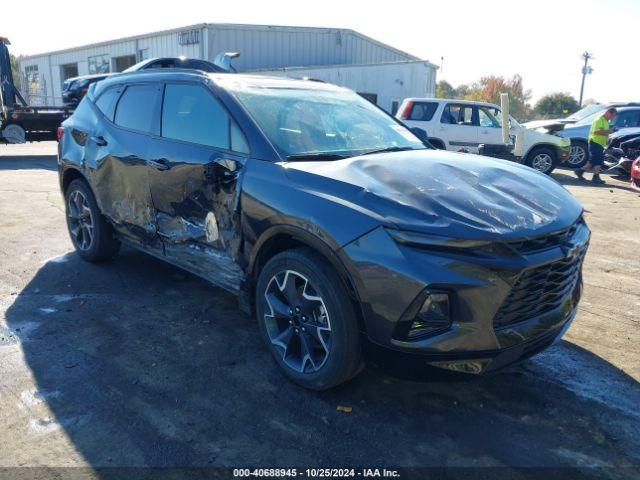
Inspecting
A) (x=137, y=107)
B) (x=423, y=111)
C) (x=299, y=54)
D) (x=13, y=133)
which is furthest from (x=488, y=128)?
(x=13, y=133)

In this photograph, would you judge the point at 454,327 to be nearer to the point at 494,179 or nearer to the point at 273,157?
the point at 494,179

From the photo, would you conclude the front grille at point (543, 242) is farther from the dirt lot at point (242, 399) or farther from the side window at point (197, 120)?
the side window at point (197, 120)

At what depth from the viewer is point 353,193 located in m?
2.63

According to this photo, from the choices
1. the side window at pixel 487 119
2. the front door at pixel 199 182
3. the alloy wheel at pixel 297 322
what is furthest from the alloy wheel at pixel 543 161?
the alloy wheel at pixel 297 322

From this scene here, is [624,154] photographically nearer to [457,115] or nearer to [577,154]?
[577,154]

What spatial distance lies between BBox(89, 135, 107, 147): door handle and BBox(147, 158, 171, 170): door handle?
2.93 feet

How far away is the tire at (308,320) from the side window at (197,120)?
2.90ft

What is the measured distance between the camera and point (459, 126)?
42.9 ft

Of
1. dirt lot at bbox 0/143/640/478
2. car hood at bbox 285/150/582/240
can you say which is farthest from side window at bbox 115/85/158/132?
car hood at bbox 285/150/582/240

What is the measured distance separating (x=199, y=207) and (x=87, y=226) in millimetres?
2109

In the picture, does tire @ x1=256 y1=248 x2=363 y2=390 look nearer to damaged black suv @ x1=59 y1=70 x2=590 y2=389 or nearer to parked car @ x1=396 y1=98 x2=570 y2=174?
damaged black suv @ x1=59 y1=70 x2=590 y2=389

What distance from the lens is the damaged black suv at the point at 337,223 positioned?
7.89 ft

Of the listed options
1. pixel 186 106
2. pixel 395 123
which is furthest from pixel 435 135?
pixel 186 106

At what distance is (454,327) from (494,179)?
1085mm
